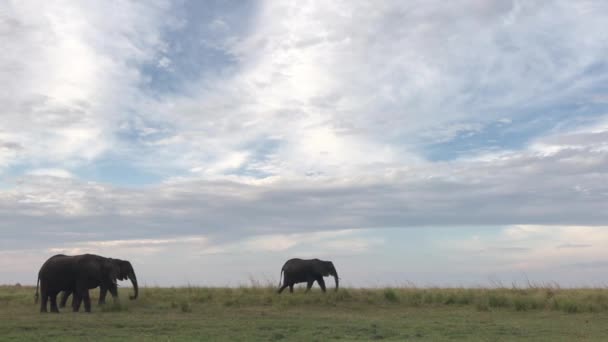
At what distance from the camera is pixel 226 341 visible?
15.6 m

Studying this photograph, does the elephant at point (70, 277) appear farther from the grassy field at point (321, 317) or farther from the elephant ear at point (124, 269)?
the elephant ear at point (124, 269)

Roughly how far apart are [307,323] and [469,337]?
488 cm

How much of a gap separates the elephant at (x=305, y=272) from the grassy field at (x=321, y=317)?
1.25 meters

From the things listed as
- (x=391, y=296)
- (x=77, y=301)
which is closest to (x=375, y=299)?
(x=391, y=296)

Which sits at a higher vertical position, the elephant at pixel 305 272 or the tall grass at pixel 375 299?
the elephant at pixel 305 272

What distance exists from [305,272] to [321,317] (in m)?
10.5

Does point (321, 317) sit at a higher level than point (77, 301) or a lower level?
lower

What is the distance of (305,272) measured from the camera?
32250 mm

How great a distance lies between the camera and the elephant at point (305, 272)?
3181 centimetres

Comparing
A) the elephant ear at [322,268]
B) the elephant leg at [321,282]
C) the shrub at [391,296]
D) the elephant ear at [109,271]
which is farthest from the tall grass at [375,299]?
the elephant ear at [322,268]

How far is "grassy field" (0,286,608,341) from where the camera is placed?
16.9 metres

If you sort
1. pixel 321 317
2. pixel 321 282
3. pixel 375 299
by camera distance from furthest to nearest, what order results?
pixel 321 282, pixel 375 299, pixel 321 317

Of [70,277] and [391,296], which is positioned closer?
[70,277]

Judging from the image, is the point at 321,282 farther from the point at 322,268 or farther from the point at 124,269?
the point at 124,269
